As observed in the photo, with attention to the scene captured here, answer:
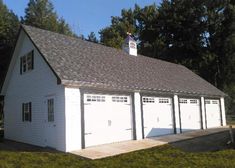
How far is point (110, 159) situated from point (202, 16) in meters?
33.9

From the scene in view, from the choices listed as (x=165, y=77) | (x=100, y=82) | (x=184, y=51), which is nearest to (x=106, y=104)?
(x=100, y=82)

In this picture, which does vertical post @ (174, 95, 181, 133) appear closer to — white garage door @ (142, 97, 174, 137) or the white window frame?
white garage door @ (142, 97, 174, 137)

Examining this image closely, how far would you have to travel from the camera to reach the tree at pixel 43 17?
45938 mm

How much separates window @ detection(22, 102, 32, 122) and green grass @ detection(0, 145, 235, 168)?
4.90 metres

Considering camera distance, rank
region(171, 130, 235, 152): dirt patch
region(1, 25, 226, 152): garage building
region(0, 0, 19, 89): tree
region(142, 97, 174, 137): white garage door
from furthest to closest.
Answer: region(0, 0, 19, 89): tree → region(142, 97, 174, 137): white garage door → region(1, 25, 226, 152): garage building → region(171, 130, 235, 152): dirt patch

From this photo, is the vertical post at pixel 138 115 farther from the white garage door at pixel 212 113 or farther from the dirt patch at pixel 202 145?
the white garage door at pixel 212 113

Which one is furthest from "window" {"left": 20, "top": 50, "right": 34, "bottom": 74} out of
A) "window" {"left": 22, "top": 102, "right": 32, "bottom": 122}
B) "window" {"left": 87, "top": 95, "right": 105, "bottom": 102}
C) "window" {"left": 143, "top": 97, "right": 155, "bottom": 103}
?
"window" {"left": 143, "top": 97, "right": 155, "bottom": 103}

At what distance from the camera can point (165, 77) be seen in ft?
75.5

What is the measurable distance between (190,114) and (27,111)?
11.6m

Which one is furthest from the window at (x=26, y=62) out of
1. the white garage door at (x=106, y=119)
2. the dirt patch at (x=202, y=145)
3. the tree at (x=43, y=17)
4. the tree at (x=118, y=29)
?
the tree at (x=43, y=17)

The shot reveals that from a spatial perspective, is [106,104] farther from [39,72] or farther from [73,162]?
[73,162]

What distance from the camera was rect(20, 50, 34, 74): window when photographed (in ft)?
57.9

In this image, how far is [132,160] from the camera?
11141 mm

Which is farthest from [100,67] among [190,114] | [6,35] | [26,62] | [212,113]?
[6,35]
